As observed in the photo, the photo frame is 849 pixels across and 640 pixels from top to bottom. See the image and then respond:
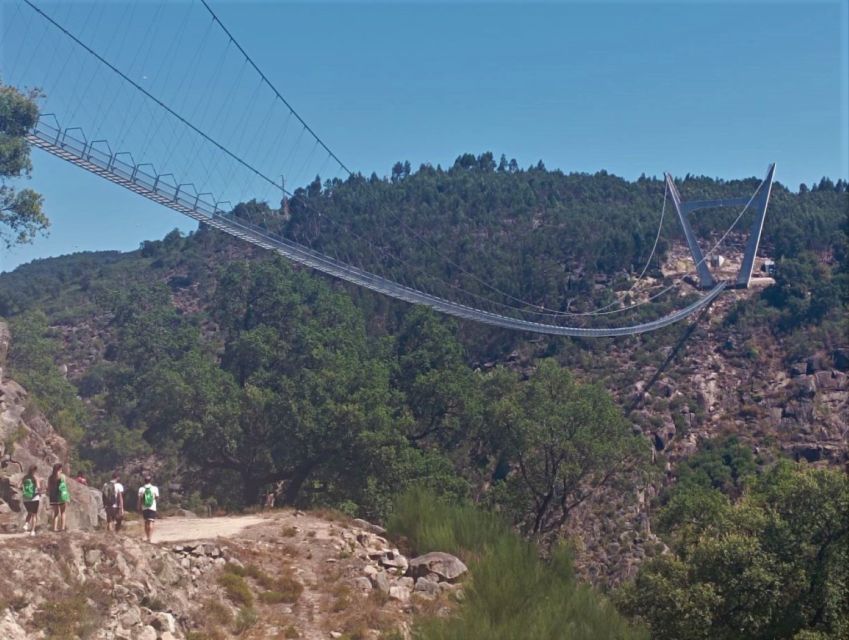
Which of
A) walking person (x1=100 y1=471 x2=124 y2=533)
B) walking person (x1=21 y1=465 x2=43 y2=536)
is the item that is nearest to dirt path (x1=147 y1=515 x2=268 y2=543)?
walking person (x1=100 y1=471 x2=124 y2=533)

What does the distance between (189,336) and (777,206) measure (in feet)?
157

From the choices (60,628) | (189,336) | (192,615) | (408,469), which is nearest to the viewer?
(60,628)

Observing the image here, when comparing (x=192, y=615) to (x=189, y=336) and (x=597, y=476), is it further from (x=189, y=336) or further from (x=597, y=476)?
(x=189, y=336)

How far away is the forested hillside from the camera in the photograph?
31594 millimetres

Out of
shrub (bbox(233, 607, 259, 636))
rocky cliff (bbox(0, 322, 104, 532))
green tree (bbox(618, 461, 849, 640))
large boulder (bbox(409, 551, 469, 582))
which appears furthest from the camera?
green tree (bbox(618, 461, 849, 640))

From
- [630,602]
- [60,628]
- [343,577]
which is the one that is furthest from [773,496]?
[60,628]

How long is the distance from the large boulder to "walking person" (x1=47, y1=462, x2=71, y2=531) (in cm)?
626

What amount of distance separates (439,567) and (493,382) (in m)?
20.7

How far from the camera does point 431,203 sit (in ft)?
262

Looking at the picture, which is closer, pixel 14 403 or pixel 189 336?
pixel 14 403

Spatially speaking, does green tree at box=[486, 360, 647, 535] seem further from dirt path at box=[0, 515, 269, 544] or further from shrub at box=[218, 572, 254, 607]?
shrub at box=[218, 572, 254, 607]

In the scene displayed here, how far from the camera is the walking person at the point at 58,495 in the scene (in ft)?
53.4

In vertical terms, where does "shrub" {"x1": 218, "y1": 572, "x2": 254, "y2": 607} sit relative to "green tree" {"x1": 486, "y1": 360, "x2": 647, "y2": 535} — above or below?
below

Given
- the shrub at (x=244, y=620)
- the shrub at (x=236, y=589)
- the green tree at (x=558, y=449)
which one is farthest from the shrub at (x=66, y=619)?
the green tree at (x=558, y=449)
